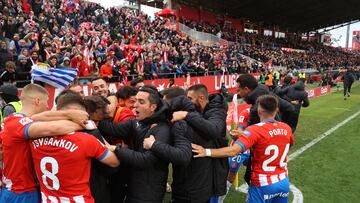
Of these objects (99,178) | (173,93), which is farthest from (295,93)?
(99,178)

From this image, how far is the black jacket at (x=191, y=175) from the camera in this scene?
3.22 meters

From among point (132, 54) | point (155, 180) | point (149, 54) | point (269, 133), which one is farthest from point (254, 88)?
point (149, 54)

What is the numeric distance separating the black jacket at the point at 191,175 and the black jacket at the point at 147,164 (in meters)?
0.25

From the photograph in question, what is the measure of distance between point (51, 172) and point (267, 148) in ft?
→ 7.04

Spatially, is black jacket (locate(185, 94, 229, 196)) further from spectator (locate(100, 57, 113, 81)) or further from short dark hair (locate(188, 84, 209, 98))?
spectator (locate(100, 57, 113, 81))

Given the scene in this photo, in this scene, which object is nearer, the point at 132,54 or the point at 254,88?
the point at 254,88

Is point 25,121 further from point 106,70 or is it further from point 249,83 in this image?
point 106,70

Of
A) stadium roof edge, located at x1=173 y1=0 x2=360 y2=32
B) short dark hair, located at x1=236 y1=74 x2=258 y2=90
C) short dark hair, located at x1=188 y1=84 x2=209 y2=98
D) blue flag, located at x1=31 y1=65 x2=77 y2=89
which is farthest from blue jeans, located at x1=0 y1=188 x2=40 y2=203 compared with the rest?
stadium roof edge, located at x1=173 y1=0 x2=360 y2=32

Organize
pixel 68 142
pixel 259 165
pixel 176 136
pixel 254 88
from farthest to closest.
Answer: pixel 254 88 → pixel 259 165 → pixel 176 136 → pixel 68 142

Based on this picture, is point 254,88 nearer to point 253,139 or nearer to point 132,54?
point 253,139

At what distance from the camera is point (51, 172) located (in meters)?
2.66

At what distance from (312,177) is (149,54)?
10849 mm

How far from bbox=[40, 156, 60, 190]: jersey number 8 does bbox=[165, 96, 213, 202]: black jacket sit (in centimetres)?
113

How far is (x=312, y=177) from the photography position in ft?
21.4
